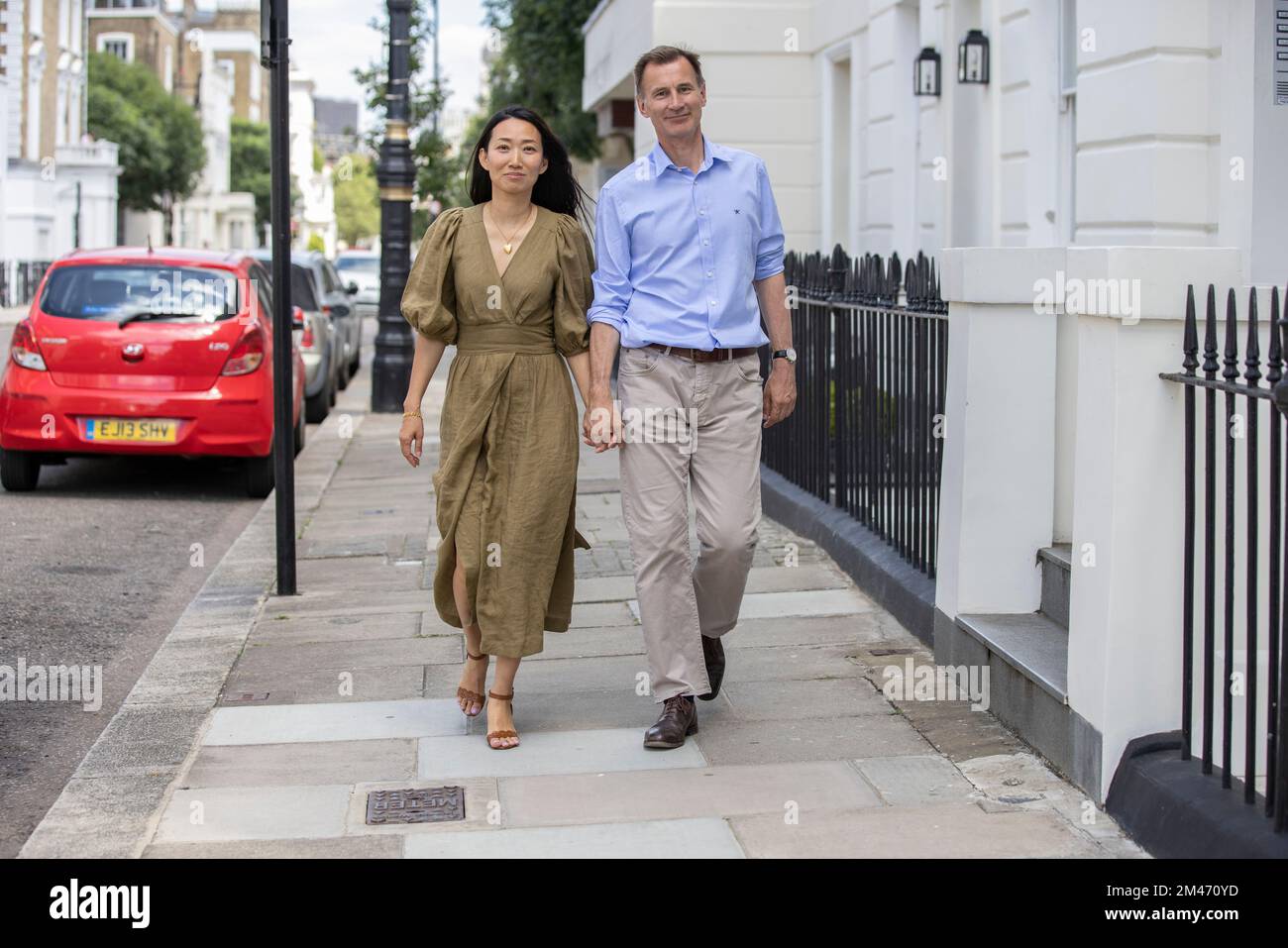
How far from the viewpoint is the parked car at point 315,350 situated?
16.3m

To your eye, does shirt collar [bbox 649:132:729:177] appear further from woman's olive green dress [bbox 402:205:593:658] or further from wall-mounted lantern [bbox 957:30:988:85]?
wall-mounted lantern [bbox 957:30:988:85]

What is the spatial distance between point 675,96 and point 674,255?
18.1 inches

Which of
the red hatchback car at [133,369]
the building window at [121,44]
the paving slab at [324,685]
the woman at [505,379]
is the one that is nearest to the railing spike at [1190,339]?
the woman at [505,379]

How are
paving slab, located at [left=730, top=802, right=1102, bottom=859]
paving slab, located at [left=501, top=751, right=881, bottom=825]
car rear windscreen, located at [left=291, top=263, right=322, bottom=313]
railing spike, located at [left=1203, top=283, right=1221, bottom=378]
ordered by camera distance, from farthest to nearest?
car rear windscreen, located at [left=291, top=263, right=322, bottom=313]
paving slab, located at [left=501, top=751, right=881, bottom=825]
paving slab, located at [left=730, top=802, right=1102, bottom=859]
railing spike, located at [left=1203, top=283, right=1221, bottom=378]

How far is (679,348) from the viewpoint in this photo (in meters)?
5.05

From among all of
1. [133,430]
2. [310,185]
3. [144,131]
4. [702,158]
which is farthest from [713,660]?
[310,185]

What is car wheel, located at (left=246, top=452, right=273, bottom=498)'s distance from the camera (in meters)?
11.4

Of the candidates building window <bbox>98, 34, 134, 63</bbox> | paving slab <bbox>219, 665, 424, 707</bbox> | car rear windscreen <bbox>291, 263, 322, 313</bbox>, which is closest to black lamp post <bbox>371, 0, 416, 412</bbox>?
car rear windscreen <bbox>291, 263, 322, 313</bbox>

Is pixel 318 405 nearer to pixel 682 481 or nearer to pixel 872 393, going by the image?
pixel 872 393

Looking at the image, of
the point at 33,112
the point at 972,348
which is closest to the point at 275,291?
the point at 972,348

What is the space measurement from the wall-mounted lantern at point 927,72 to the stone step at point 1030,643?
272 inches

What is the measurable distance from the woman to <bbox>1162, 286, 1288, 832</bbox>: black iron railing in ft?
5.92
